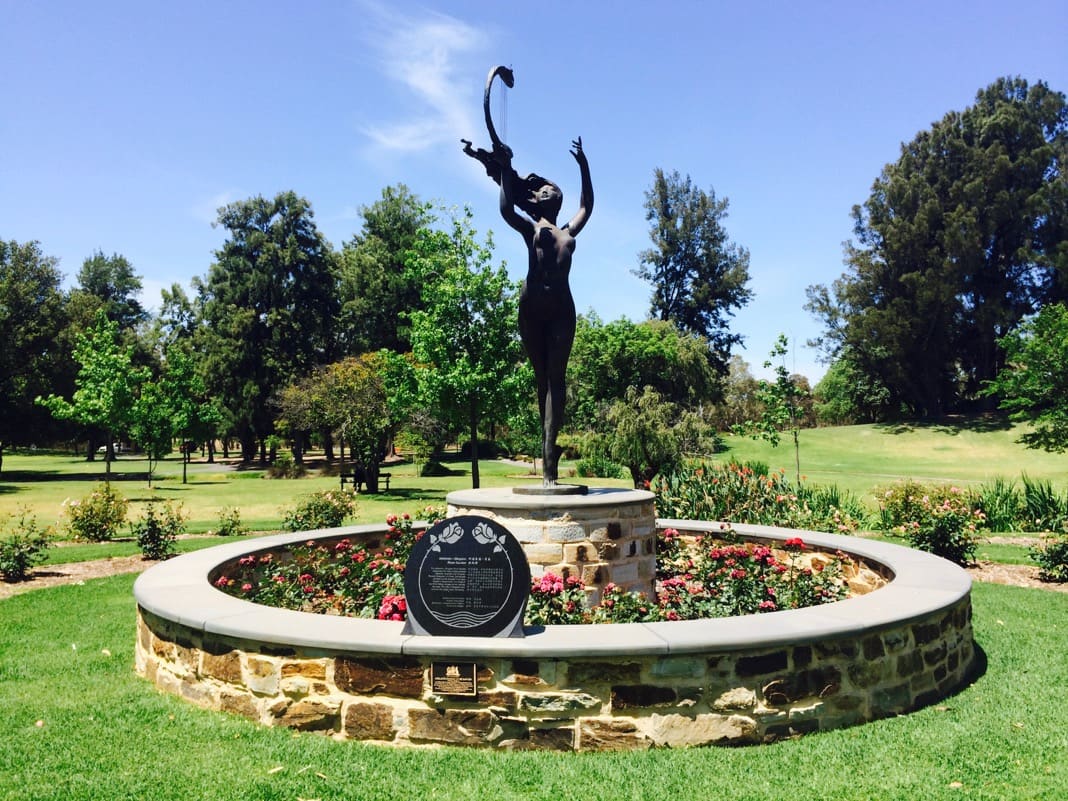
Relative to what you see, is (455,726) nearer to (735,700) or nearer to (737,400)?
(735,700)

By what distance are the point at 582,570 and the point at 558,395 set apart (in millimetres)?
1984

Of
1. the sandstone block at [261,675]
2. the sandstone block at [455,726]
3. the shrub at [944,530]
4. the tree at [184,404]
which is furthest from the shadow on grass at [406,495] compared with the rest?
the sandstone block at [455,726]

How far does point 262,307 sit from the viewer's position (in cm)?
4812

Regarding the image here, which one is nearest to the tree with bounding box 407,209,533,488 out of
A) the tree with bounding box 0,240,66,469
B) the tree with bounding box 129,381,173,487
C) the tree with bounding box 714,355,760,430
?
the tree with bounding box 129,381,173,487

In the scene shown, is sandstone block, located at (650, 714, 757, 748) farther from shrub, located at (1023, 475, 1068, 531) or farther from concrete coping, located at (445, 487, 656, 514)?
shrub, located at (1023, 475, 1068, 531)

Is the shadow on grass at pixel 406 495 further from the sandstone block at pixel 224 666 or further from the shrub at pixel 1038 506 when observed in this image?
the sandstone block at pixel 224 666

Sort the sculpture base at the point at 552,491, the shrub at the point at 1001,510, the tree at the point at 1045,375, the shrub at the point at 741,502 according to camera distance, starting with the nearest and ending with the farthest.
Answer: the sculpture base at the point at 552,491
the shrub at the point at 741,502
the tree at the point at 1045,375
the shrub at the point at 1001,510

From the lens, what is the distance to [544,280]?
23.7ft

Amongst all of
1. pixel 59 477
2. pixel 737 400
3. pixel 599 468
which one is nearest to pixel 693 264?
pixel 737 400

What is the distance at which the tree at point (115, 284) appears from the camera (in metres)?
62.2

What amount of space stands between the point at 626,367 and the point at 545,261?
32567 mm

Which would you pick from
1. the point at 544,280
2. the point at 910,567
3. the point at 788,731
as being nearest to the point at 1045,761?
the point at 788,731

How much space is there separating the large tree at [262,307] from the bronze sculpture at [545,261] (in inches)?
1588

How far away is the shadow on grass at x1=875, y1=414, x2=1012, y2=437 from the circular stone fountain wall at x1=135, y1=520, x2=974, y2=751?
42410 mm
